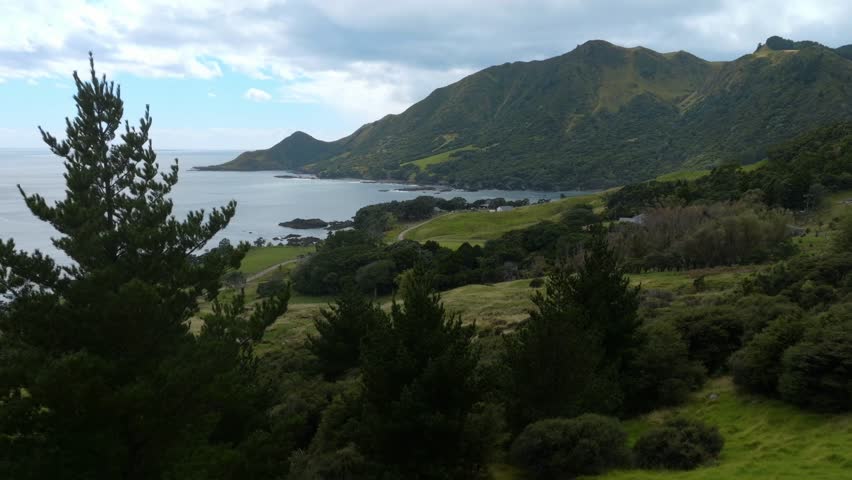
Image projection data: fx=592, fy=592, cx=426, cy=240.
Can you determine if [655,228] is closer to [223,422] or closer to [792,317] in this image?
[792,317]

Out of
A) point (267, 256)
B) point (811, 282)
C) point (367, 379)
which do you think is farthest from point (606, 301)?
point (267, 256)

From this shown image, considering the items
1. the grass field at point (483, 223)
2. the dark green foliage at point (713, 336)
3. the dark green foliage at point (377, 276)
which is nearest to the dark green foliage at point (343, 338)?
the dark green foliage at point (713, 336)

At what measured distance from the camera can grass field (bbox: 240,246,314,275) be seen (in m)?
→ 84.6

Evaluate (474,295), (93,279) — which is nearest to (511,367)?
(93,279)

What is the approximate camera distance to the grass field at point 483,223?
310 ft

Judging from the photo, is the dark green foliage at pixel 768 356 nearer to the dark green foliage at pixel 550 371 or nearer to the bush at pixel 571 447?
the dark green foliage at pixel 550 371

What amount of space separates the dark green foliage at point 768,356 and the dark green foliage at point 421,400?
831cm

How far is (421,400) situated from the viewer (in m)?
11.5

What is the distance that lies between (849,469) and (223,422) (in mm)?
11806

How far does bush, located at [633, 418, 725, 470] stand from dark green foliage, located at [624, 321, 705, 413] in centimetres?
423

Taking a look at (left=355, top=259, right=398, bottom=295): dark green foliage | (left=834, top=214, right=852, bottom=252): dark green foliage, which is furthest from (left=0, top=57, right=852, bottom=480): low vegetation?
(left=355, top=259, right=398, bottom=295): dark green foliage

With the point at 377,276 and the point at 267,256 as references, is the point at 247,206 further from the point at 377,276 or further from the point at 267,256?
the point at 377,276

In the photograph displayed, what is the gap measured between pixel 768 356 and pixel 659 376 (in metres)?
3.10

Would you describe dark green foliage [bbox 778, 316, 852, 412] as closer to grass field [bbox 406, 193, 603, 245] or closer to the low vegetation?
the low vegetation
